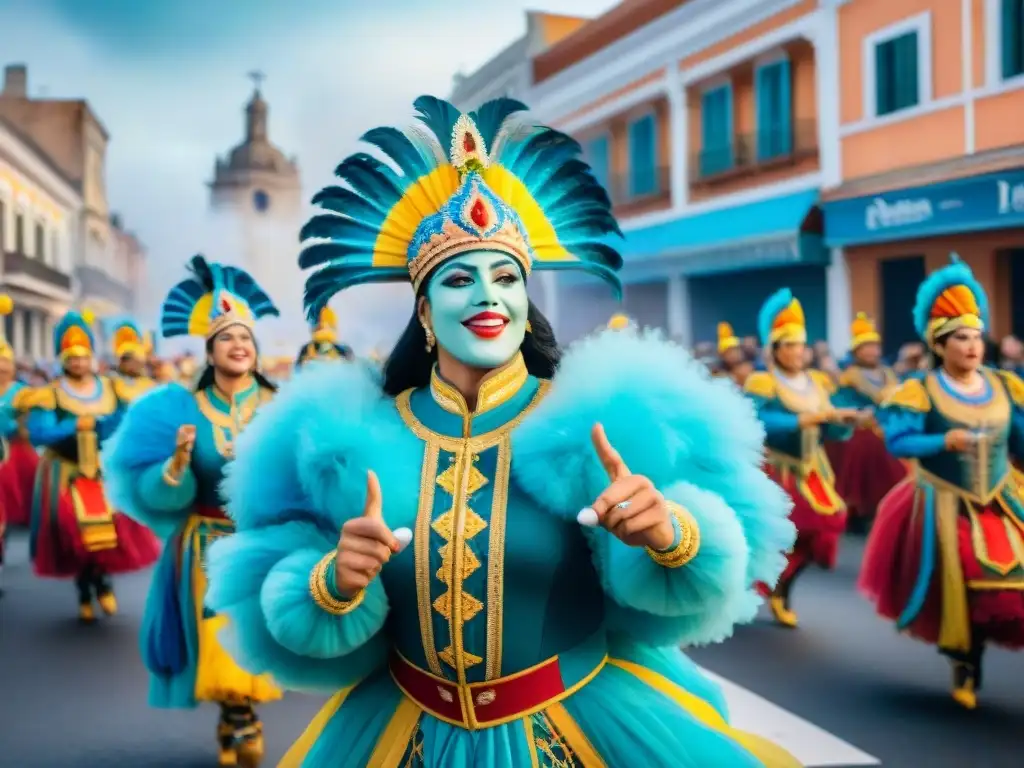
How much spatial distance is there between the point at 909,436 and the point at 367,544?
4.47m

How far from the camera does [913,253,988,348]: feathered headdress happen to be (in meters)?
6.19

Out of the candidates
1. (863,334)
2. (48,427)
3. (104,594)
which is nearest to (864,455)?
(863,334)

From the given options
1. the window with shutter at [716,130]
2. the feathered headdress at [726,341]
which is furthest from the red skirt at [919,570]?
the window with shutter at [716,130]

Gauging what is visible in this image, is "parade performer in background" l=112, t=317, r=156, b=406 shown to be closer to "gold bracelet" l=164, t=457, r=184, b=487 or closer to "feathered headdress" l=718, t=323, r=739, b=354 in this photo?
Result: "gold bracelet" l=164, t=457, r=184, b=487

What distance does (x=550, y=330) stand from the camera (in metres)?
3.28

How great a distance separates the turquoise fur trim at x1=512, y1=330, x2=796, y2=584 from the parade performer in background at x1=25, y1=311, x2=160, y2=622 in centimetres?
666

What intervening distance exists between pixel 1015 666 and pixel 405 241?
5371 mm

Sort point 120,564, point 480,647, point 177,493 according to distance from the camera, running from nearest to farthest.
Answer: point 480,647
point 177,493
point 120,564

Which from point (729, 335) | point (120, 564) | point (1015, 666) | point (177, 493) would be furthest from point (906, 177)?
point (177, 493)

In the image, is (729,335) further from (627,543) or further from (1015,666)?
(627,543)

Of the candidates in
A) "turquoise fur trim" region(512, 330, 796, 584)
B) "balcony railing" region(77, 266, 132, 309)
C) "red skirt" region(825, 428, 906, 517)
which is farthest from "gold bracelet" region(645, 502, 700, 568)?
"balcony railing" region(77, 266, 132, 309)

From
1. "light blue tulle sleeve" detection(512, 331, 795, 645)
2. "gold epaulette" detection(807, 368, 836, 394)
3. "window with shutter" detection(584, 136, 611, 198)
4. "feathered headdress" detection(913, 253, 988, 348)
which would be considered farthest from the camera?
"window with shutter" detection(584, 136, 611, 198)

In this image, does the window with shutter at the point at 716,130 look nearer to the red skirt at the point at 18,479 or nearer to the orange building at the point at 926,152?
the orange building at the point at 926,152

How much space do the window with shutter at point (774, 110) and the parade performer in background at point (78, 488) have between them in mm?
13324
